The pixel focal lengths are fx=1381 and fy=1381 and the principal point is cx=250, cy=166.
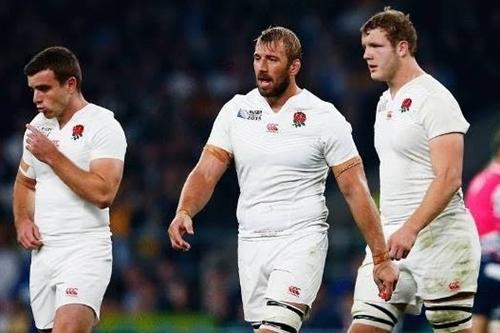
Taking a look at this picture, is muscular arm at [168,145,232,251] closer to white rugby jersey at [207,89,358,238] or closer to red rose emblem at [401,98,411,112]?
white rugby jersey at [207,89,358,238]

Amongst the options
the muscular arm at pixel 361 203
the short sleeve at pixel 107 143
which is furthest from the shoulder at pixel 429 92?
the short sleeve at pixel 107 143

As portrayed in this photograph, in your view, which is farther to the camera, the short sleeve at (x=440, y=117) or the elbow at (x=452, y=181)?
the short sleeve at (x=440, y=117)

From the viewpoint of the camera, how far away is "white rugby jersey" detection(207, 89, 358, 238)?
8.59m

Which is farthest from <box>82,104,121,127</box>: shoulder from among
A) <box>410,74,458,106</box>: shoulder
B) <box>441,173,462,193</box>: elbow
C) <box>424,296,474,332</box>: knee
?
<box>424,296,474,332</box>: knee

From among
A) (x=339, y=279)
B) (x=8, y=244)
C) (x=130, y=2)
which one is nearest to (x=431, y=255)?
(x=339, y=279)

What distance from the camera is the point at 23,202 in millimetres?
9172

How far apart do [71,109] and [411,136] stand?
2221mm

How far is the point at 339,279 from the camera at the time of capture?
1642 cm

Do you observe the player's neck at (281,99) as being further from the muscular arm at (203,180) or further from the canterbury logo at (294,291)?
the canterbury logo at (294,291)

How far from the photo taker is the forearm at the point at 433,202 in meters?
8.34

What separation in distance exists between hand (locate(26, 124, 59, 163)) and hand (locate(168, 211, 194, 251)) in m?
0.89

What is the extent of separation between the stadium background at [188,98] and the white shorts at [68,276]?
657 cm

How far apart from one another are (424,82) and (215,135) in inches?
54.5

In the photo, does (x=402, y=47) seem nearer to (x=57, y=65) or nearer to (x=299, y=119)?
(x=299, y=119)
